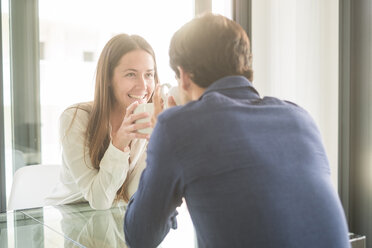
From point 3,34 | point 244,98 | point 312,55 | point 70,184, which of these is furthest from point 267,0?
point 244,98

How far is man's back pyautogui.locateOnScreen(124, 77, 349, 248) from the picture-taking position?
28.0 inches

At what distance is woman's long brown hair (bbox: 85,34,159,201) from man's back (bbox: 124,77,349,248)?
0.83 m

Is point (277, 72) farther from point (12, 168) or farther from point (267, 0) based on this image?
point (12, 168)

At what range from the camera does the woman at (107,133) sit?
145cm

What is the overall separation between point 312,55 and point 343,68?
8.6 inches

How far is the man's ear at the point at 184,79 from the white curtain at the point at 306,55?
1972 millimetres

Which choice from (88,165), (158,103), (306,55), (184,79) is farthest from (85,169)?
(306,55)

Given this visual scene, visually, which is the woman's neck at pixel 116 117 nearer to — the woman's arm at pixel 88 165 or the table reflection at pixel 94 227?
the woman's arm at pixel 88 165

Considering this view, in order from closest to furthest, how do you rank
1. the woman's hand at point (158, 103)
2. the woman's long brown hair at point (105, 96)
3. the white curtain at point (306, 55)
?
1. the woman's hand at point (158, 103)
2. the woman's long brown hair at point (105, 96)
3. the white curtain at point (306, 55)

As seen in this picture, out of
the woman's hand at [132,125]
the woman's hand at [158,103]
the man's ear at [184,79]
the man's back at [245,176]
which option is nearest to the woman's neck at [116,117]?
the woman's hand at [132,125]

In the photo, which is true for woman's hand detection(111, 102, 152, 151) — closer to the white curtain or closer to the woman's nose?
the woman's nose

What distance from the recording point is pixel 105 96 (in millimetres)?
1638

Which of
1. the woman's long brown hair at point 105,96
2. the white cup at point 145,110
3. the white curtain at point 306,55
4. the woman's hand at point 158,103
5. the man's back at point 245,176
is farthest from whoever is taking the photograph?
the white curtain at point 306,55

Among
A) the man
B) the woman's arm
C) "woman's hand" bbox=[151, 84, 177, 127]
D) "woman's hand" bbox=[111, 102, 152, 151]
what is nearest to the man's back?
the man
